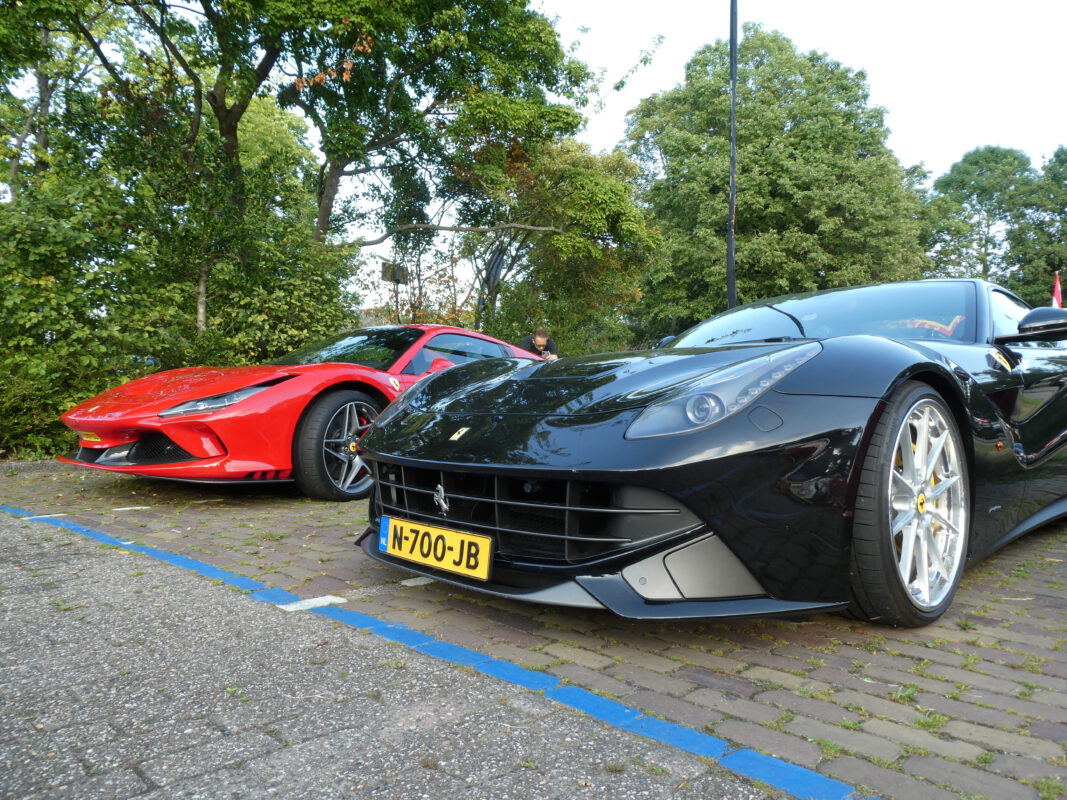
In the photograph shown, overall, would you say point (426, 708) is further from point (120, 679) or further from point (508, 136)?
point (508, 136)

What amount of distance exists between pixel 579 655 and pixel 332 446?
3.06m

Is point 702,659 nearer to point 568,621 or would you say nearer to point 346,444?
point 568,621

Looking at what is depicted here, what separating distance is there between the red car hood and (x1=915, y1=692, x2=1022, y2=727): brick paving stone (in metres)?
3.89

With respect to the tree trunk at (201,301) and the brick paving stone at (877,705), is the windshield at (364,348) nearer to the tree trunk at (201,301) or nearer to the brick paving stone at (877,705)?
the tree trunk at (201,301)

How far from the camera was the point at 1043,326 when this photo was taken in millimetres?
2916

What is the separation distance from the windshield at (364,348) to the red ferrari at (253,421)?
0.05 ft

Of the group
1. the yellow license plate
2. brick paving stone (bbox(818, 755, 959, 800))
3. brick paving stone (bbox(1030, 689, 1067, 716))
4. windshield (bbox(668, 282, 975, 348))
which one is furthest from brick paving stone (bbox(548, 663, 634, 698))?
windshield (bbox(668, 282, 975, 348))

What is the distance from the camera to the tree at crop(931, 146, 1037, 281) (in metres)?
38.5

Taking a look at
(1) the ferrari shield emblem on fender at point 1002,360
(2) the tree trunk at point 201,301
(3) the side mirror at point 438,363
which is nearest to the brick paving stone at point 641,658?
(1) the ferrari shield emblem on fender at point 1002,360

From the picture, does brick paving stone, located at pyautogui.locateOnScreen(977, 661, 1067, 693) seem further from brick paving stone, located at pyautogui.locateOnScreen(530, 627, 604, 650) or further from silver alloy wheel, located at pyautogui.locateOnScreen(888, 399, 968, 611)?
brick paving stone, located at pyautogui.locateOnScreen(530, 627, 604, 650)

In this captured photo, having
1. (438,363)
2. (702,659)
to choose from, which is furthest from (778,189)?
(702,659)

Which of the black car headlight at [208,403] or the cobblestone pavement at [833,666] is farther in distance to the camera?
the black car headlight at [208,403]

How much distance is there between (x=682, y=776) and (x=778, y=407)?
3.42 ft

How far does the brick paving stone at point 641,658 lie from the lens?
2090mm
